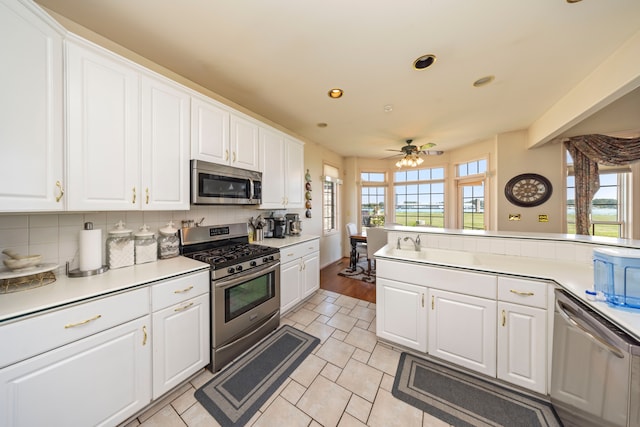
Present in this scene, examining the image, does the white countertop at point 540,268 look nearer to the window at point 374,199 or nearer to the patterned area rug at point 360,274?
the patterned area rug at point 360,274

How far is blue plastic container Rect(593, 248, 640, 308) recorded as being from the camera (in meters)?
1.03

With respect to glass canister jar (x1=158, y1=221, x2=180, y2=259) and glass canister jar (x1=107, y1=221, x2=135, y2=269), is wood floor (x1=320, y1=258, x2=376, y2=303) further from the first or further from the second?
glass canister jar (x1=107, y1=221, x2=135, y2=269)

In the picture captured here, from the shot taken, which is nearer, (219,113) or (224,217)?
(219,113)

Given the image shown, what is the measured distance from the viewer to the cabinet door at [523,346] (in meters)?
1.41

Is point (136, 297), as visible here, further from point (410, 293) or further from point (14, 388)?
point (410, 293)

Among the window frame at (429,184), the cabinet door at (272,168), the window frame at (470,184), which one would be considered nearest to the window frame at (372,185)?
the window frame at (429,184)

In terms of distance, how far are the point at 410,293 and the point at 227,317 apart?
63.8 inches

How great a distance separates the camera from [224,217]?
2504 mm

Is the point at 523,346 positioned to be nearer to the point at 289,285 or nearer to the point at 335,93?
the point at 289,285

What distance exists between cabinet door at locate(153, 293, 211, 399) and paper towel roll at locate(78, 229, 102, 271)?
59cm

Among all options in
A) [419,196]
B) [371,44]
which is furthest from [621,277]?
[419,196]

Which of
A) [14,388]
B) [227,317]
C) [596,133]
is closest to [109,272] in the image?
[14,388]

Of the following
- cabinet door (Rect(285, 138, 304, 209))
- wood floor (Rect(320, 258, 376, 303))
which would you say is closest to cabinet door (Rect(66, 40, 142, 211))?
cabinet door (Rect(285, 138, 304, 209))

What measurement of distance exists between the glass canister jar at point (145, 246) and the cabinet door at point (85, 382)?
0.59 m
